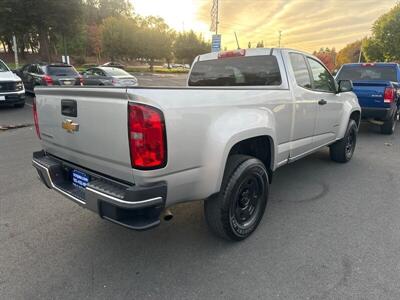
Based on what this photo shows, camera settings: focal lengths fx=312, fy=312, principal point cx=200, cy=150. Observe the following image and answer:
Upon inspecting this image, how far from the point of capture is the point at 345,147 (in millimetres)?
5559

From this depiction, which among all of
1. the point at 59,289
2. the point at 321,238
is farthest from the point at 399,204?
the point at 59,289

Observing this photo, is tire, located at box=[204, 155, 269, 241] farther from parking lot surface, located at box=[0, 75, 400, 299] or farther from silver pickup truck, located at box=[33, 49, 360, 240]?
parking lot surface, located at box=[0, 75, 400, 299]

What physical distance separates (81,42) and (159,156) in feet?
204

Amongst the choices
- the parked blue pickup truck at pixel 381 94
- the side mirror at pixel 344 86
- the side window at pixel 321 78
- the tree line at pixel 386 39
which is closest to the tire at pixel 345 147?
the side mirror at pixel 344 86

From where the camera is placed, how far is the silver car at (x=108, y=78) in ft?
47.7

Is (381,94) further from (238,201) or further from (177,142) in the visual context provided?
(177,142)

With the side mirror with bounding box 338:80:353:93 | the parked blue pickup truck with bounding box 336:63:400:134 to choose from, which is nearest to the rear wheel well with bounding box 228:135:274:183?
the side mirror with bounding box 338:80:353:93

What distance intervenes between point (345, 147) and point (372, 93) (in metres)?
2.90

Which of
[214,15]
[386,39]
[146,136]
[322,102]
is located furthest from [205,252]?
[386,39]

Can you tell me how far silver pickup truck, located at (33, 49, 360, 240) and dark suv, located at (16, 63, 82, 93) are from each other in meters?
10.3

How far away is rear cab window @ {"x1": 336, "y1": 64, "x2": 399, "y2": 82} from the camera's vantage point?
8695 millimetres

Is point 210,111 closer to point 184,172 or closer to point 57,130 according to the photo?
point 184,172

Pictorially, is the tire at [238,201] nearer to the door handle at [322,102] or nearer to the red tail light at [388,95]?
the door handle at [322,102]

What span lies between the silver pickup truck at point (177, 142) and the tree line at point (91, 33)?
69.7ft
